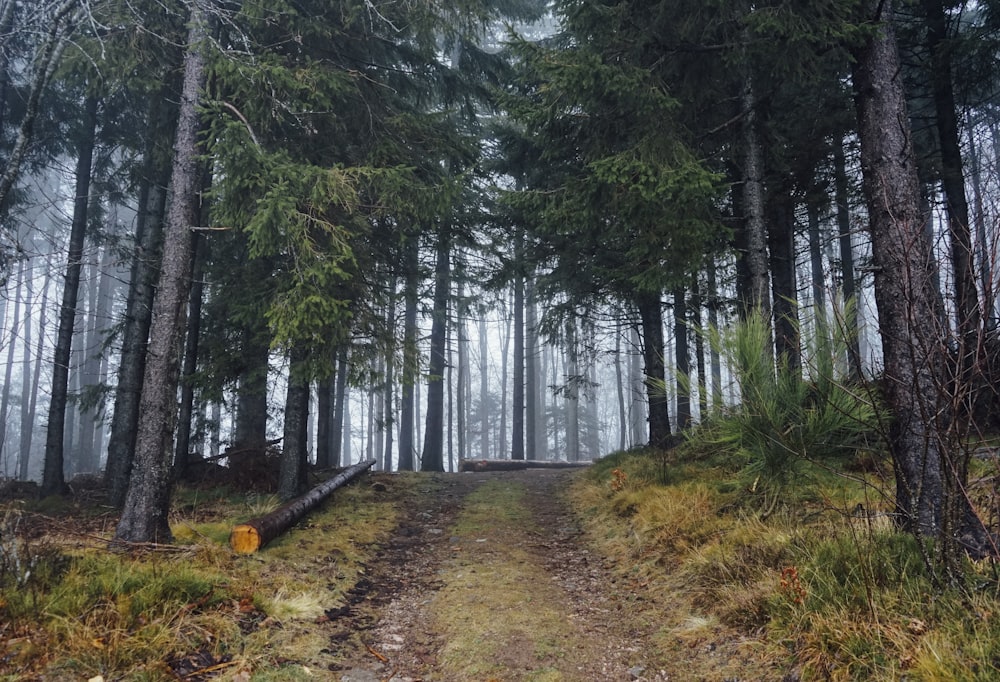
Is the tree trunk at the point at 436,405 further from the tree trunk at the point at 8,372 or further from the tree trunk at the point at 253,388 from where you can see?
the tree trunk at the point at 8,372

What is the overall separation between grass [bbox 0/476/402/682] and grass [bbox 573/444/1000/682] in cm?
286

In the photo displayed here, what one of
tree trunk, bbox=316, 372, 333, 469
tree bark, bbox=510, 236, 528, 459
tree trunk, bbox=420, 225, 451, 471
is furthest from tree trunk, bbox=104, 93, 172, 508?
tree bark, bbox=510, 236, 528, 459

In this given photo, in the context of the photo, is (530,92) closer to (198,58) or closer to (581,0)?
(581,0)

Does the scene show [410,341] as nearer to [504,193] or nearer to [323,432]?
[504,193]

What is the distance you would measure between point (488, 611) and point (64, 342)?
10101 mm

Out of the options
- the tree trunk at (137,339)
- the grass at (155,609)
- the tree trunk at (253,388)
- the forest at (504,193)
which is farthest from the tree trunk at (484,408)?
the grass at (155,609)

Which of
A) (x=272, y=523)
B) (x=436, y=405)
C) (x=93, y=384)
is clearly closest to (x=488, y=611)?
(x=272, y=523)

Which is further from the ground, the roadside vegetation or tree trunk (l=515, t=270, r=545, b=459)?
tree trunk (l=515, t=270, r=545, b=459)

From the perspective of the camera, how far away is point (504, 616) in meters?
4.84

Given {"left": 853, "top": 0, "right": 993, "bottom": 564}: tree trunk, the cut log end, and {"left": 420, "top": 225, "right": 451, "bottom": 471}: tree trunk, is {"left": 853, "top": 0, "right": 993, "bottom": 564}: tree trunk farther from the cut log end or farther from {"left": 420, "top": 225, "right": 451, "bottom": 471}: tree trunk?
{"left": 420, "top": 225, "right": 451, "bottom": 471}: tree trunk

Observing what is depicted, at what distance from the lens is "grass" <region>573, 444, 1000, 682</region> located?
9.43 ft

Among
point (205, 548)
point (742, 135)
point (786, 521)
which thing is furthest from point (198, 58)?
point (786, 521)

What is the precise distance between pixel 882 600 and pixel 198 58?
27.4 ft

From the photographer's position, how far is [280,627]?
4332mm
